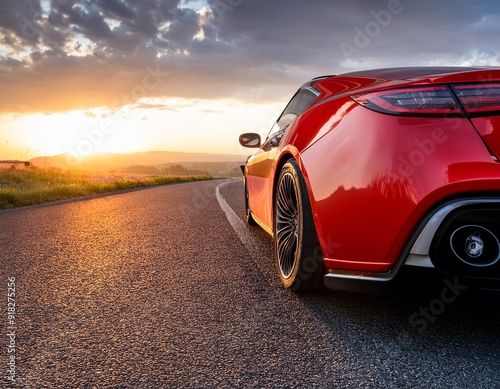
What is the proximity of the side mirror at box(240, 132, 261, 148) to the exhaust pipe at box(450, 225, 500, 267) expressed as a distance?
9.93ft

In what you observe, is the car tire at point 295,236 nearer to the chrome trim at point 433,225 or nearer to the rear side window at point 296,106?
the rear side window at point 296,106

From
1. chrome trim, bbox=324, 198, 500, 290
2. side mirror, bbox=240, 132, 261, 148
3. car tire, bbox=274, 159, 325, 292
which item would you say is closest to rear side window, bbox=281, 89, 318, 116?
car tire, bbox=274, 159, 325, 292

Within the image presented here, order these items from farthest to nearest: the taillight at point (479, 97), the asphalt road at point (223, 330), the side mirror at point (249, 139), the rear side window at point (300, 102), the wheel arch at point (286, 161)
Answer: the side mirror at point (249, 139) < the rear side window at point (300, 102) < the wheel arch at point (286, 161) < the taillight at point (479, 97) < the asphalt road at point (223, 330)

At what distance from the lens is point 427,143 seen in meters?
2.21

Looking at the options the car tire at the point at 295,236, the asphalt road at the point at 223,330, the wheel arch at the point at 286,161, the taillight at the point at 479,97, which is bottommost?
the asphalt road at the point at 223,330

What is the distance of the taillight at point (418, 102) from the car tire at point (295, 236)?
75cm

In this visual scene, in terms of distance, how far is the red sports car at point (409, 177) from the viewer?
84.4 inches

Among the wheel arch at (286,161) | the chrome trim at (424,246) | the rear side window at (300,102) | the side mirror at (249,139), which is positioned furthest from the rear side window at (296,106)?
the chrome trim at (424,246)

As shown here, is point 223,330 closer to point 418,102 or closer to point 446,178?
point 446,178

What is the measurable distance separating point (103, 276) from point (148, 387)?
191 cm

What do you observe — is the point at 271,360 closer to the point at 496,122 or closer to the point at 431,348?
the point at 431,348

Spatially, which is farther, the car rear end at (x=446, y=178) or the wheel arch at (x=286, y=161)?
the wheel arch at (x=286, y=161)

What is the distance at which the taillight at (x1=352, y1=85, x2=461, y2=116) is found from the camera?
2242mm

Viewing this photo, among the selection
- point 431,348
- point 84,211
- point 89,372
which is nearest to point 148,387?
point 89,372
